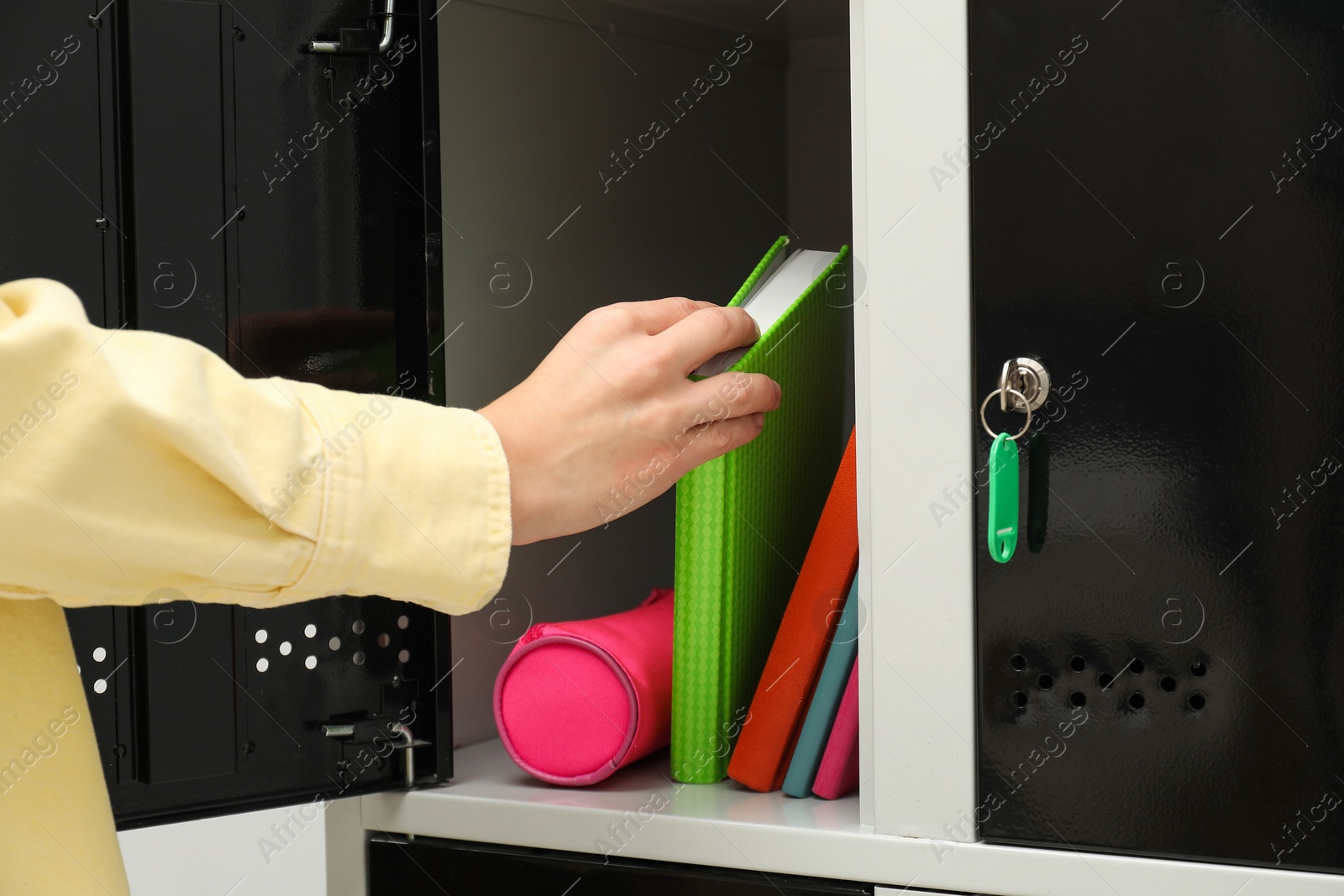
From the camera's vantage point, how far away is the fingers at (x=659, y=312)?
2.34 ft

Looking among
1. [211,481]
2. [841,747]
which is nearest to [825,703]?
[841,747]

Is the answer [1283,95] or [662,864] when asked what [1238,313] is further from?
[662,864]

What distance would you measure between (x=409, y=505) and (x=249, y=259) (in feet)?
0.93

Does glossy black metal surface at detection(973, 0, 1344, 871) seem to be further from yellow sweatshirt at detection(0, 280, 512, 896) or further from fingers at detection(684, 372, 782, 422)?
yellow sweatshirt at detection(0, 280, 512, 896)

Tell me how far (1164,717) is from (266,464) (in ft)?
1.58

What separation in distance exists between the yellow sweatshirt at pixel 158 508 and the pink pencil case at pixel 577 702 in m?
0.26

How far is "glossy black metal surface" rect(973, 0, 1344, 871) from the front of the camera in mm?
611

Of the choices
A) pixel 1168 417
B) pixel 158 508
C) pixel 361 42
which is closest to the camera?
pixel 158 508

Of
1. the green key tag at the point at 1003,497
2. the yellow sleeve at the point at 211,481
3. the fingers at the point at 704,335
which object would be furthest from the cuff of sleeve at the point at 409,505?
the green key tag at the point at 1003,497

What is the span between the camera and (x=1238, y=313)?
621mm

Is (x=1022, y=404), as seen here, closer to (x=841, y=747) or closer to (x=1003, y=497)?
(x=1003, y=497)

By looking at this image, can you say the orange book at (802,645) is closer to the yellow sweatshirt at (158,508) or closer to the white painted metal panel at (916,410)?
the white painted metal panel at (916,410)

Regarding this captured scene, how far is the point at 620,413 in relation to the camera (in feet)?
2.19

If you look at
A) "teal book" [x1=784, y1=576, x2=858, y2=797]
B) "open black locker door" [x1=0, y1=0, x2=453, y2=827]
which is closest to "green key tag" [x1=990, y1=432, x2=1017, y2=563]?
"teal book" [x1=784, y1=576, x2=858, y2=797]
